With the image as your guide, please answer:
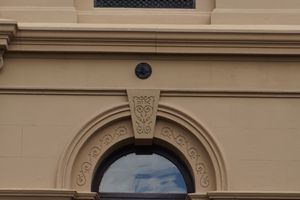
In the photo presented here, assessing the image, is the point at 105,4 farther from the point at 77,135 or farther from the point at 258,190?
the point at 258,190

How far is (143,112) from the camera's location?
11328 mm

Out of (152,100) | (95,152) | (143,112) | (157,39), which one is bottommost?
(95,152)

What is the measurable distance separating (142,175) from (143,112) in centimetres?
92

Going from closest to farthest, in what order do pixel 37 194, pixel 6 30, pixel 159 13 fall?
1. pixel 37 194
2. pixel 6 30
3. pixel 159 13

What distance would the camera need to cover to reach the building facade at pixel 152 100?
11.2m

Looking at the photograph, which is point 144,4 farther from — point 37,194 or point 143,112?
point 37,194

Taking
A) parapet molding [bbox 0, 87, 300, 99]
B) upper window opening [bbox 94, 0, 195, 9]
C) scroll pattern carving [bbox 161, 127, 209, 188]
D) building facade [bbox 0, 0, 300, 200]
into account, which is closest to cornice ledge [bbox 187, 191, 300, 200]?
building facade [bbox 0, 0, 300, 200]

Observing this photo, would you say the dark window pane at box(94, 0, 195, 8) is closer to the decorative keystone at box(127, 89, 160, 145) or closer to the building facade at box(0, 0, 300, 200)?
the building facade at box(0, 0, 300, 200)

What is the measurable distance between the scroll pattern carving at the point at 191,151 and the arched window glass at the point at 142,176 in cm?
43

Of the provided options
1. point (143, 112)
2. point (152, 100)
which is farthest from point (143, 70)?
point (143, 112)

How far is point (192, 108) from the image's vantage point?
Result: 37.2 feet

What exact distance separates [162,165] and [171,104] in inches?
35.3

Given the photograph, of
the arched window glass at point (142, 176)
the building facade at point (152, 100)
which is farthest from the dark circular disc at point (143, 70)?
the arched window glass at point (142, 176)

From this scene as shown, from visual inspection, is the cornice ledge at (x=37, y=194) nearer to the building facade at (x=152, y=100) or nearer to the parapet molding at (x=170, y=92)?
the building facade at (x=152, y=100)
